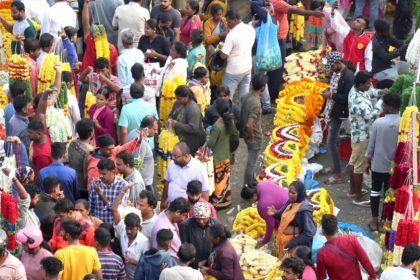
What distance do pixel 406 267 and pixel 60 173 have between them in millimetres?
3772

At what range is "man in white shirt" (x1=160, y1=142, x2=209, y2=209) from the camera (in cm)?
1171

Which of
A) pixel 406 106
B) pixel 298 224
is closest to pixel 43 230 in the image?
pixel 298 224

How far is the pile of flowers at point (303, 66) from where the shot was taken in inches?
625

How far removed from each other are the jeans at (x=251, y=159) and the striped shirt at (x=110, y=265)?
364cm

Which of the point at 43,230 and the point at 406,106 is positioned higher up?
the point at 406,106

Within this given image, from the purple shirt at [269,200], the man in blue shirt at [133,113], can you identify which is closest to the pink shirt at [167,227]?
the purple shirt at [269,200]

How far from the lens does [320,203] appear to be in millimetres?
12430

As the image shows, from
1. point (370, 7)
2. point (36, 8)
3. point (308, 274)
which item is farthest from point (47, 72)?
point (370, 7)

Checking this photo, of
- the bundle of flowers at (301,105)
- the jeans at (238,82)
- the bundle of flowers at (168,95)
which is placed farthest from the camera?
the jeans at (238,82)

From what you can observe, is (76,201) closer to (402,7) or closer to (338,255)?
(338,255)

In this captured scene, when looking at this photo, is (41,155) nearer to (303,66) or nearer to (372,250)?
(372,250)

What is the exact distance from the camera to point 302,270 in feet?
32.4

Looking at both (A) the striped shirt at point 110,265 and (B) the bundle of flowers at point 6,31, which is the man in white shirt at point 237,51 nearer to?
(B) the bundle of flowers at point 6,31

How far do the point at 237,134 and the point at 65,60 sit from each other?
9.15 feet
